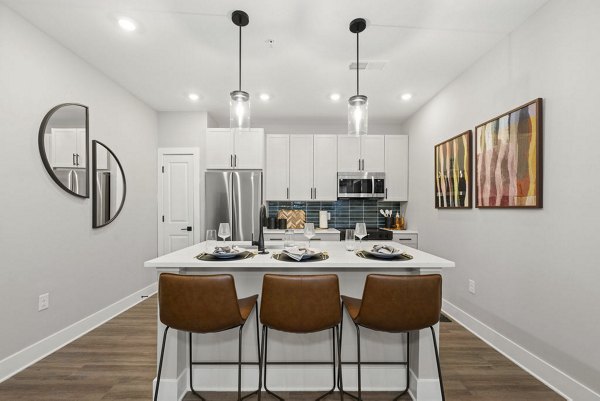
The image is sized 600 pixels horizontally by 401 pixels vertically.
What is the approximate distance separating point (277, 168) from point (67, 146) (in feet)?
8.53

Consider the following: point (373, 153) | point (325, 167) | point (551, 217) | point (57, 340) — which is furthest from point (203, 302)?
point (373, 153)

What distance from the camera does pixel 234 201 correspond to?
4109 millimetres

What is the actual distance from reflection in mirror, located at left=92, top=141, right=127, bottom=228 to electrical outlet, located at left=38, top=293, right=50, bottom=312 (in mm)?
779

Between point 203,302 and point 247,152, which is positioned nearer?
point 203,302

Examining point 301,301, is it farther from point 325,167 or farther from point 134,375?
point 325,167

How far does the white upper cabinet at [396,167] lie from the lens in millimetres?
4535

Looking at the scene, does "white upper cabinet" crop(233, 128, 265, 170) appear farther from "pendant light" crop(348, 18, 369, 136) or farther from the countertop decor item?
"pendant light" crop(348, 18, 369, 136)

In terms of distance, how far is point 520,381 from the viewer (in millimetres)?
2035

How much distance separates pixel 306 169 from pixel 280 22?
2.48 m

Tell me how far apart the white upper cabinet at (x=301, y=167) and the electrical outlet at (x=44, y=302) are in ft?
9.98

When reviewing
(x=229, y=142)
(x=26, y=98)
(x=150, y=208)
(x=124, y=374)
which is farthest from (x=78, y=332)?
(x=229, y=142)

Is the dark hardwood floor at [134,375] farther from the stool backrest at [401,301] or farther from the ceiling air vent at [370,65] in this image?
the ceiling air vent at [370,65]

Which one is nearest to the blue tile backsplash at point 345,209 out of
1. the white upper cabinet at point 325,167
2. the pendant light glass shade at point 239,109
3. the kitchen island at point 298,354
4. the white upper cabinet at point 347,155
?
the white upper cabinet at point 325,167

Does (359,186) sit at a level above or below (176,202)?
above
